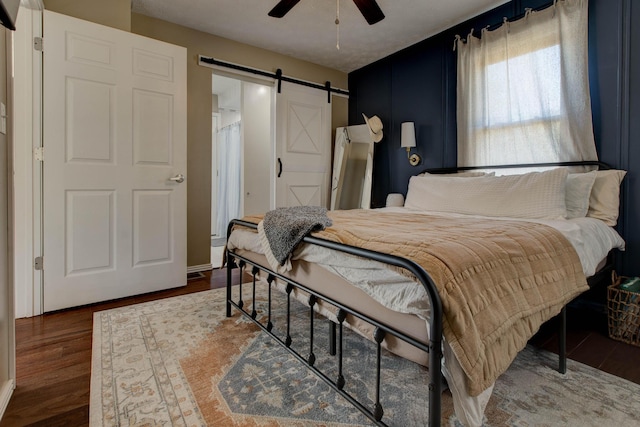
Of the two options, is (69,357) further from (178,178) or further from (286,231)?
(178,178)

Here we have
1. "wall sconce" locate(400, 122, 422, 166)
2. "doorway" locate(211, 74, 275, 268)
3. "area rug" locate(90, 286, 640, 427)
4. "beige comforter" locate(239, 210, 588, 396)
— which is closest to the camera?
"beige comforter" locate(239, 210, 588, 396)

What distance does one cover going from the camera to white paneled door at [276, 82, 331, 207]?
3.99 metres

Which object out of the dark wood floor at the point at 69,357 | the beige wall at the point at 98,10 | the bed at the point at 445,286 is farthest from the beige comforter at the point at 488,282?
the beige wall at the point at 98,10

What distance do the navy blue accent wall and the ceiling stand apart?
0.19m

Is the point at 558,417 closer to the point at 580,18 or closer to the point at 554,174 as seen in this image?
A: the point at 554,174

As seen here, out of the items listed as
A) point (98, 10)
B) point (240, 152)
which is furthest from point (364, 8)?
point (240, 152)

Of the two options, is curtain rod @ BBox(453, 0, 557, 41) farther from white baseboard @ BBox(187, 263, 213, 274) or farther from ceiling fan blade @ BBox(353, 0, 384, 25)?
white baseboard @ BBox(187, 263, 213, 274)

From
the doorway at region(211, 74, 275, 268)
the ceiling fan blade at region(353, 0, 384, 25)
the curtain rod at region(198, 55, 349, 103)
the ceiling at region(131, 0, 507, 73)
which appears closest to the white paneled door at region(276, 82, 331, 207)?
the curtain rod at region(198, 55, 349, 103)

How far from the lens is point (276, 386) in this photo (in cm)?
149

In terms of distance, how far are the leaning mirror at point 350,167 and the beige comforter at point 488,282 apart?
112 inches

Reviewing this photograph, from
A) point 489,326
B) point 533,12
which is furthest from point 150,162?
point 533,12

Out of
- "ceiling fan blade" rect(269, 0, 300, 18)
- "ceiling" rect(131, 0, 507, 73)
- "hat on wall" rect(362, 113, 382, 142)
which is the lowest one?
"hat on wall" rect(362, 113, 382, 142)

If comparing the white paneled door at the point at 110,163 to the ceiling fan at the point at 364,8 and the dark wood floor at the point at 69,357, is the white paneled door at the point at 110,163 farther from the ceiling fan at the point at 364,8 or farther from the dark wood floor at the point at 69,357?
the ceiling fan at the point at 364,8

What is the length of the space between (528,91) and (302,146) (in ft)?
7.92
